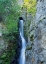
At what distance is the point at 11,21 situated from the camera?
14.3 meters

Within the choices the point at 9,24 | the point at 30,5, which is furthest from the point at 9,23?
the point at 30,5

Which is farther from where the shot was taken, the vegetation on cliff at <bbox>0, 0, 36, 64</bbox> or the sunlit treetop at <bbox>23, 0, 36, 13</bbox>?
the sunlit treetop at <bbox>23, 0, 36, 13</bbox>

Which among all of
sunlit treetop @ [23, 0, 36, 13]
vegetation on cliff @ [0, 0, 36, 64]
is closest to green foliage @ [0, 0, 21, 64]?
vegetation on cliff @ [0, 0, 36, 64]

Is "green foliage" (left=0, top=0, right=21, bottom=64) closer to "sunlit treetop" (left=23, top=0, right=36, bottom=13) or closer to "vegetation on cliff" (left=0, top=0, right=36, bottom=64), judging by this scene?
"vegetation on cliff" (left=0, top=0, right=36, bottom=64)

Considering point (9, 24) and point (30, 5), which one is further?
point (30, 5)

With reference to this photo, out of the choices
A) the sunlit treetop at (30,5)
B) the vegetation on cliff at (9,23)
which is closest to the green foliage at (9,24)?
the vegetation on cliff at (9,23)

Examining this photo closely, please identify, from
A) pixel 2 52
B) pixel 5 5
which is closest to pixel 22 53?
pixel 2 52

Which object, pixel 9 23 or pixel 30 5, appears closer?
pixel 9 23

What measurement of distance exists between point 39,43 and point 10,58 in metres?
8.07

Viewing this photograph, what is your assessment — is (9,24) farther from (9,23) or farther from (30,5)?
(30,5)

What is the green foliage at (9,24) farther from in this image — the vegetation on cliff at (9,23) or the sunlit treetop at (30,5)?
the sunlit treetop at (30,5)

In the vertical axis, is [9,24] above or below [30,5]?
below

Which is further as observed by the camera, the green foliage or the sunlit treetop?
the sunlit treetop

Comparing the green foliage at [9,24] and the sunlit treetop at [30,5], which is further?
the sunlit treetop at [30,5]
